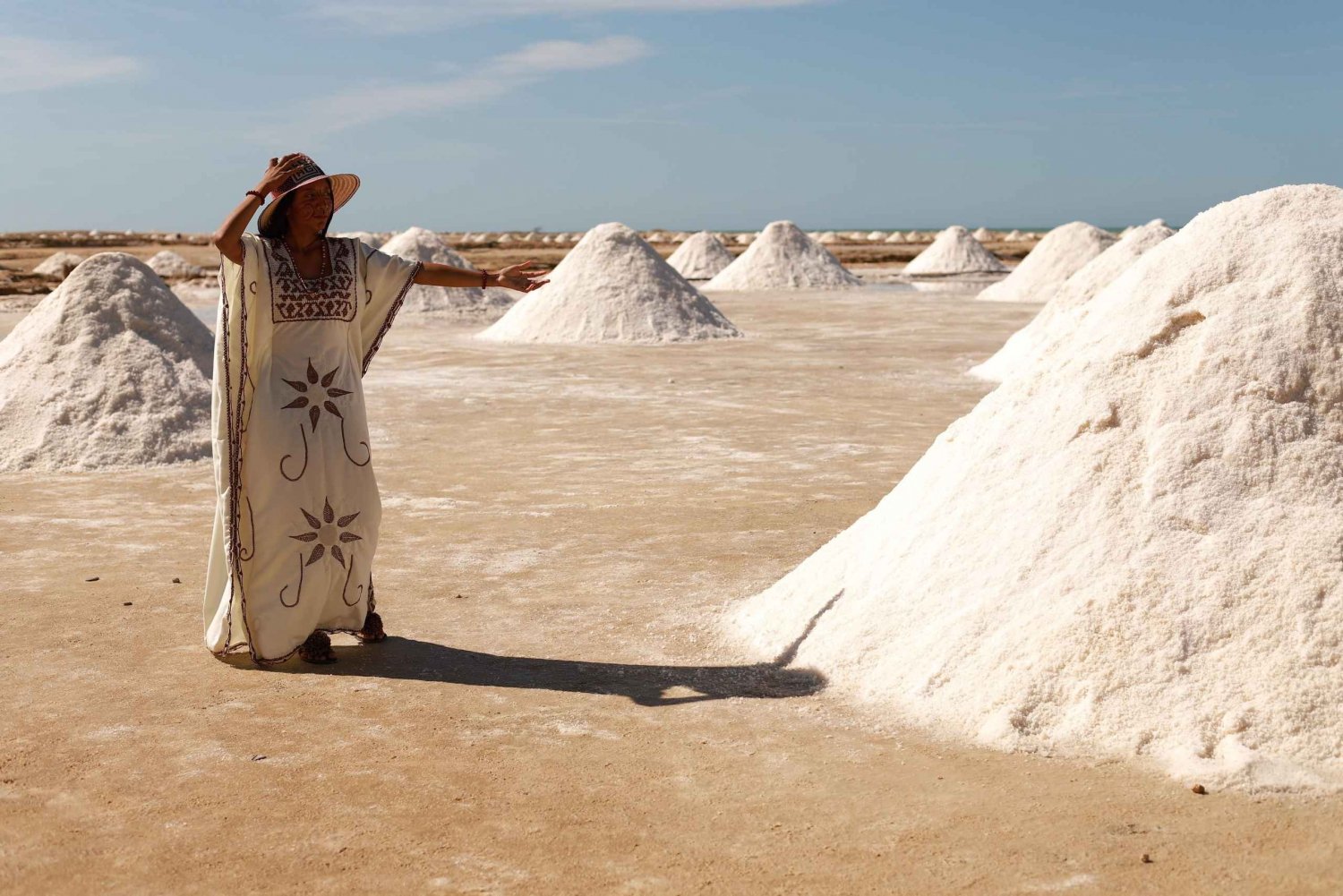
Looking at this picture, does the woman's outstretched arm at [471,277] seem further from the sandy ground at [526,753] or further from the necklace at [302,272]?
the sandy ground at [526,753]

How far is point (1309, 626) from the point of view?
3.25 m

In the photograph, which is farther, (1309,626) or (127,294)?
(127,294)

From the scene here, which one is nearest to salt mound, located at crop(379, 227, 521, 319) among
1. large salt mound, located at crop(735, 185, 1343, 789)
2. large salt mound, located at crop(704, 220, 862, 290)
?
large salt mound, located at crop(704, 220, 862, 290)

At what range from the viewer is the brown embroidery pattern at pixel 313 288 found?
393cm

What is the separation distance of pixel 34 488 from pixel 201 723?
419cm

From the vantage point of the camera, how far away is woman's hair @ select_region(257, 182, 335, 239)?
3926 millimetres

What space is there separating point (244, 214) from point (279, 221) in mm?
162

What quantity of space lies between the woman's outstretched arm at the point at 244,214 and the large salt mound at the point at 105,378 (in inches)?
171

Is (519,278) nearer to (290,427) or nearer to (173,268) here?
(290,427)

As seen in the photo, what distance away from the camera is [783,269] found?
27656 mm

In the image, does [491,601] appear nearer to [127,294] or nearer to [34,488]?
[34,488]

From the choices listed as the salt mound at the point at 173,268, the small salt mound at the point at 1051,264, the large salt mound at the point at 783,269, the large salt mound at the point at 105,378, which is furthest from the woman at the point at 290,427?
the salt mound at the point at 173,268

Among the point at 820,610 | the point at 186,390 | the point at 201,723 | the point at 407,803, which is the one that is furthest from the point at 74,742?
the point at 186,390

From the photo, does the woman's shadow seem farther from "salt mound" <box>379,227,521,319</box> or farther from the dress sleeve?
"salt mound" <box>379,227,521,319</box>
